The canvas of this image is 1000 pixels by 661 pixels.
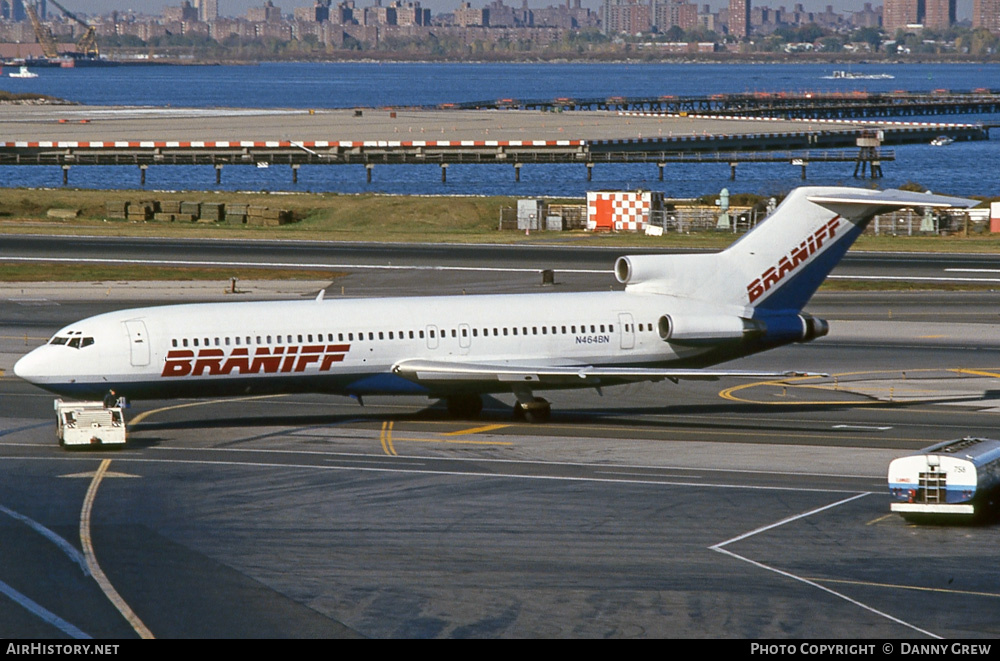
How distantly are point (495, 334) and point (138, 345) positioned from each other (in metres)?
10.9

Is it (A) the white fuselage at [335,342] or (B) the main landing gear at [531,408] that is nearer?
(A) the white fuselage at [335,342]

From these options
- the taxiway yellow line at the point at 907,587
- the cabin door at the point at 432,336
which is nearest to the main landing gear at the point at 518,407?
the cabin door at the point at 432,336

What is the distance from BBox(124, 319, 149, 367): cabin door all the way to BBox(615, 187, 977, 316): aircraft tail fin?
15.4 metres

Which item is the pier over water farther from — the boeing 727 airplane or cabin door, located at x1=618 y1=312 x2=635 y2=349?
cabin door, located at x1=618 y1=312 x2=635 y2=349

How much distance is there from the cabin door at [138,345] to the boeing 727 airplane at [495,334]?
41mm

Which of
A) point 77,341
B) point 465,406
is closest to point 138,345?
point 77,341

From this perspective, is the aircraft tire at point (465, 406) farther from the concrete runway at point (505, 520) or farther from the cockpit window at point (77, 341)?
the cockpit window at point (77, 341)

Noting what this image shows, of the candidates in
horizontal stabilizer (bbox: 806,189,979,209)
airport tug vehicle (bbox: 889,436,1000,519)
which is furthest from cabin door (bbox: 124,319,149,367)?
horizontal stabilizer (bbox: 806,189,979,209)

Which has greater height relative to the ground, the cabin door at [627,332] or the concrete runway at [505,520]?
the cabin door at [627,332]

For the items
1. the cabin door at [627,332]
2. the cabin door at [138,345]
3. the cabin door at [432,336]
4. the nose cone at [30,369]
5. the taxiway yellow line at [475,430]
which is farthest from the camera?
the cabin door at [627,332]

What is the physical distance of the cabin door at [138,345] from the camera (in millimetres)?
39938

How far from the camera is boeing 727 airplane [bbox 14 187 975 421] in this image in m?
40.3

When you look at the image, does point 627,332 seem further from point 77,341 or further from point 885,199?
point 77,341
